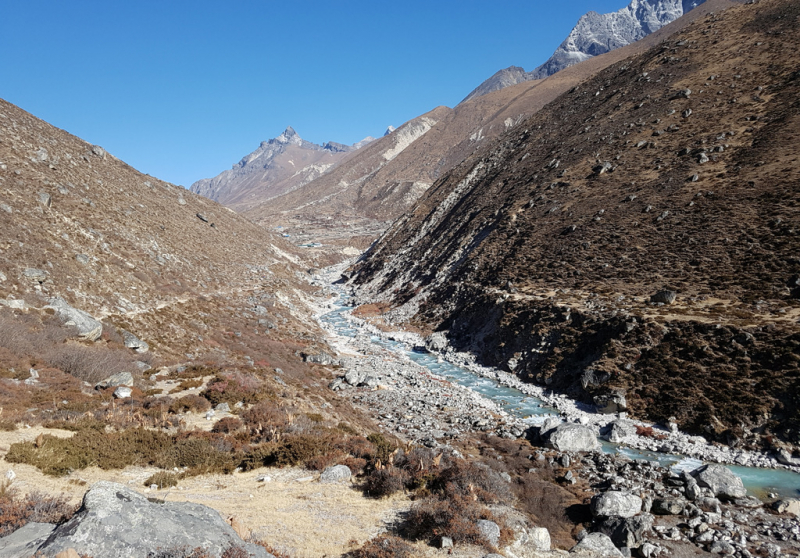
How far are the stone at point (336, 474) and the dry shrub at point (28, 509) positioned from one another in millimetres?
7349

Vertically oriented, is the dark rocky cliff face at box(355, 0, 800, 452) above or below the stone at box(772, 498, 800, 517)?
above

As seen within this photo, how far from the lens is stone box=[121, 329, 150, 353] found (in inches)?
1056

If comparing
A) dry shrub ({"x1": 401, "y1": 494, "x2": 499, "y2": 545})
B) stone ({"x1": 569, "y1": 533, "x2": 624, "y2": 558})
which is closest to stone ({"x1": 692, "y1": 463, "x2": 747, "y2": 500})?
stone ({"x1": 569, "y1": 533, "x2": 624, "y2": 558})

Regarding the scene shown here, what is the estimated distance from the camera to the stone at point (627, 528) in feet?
42.0

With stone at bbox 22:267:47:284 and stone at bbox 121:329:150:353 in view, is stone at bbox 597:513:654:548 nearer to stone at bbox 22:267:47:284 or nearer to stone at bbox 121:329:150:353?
stone at bbox 121:329:150:353

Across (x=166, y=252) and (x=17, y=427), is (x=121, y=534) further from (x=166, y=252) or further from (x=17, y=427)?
(x=166, y=252)

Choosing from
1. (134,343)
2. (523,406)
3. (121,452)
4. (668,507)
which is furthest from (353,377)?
(668,507)

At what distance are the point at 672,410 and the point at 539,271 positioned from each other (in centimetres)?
2211

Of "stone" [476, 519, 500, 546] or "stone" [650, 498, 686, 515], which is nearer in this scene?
"stone" [476, 519, 500, 546]

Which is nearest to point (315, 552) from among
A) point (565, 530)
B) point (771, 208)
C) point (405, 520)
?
point (405, 520)

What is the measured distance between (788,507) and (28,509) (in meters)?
22.8

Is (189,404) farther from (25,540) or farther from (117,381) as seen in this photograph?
(25,540)

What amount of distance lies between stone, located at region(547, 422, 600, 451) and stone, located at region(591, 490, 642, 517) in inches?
212

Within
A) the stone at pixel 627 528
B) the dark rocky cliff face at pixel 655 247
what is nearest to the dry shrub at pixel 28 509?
the stone at pixel 627 528
